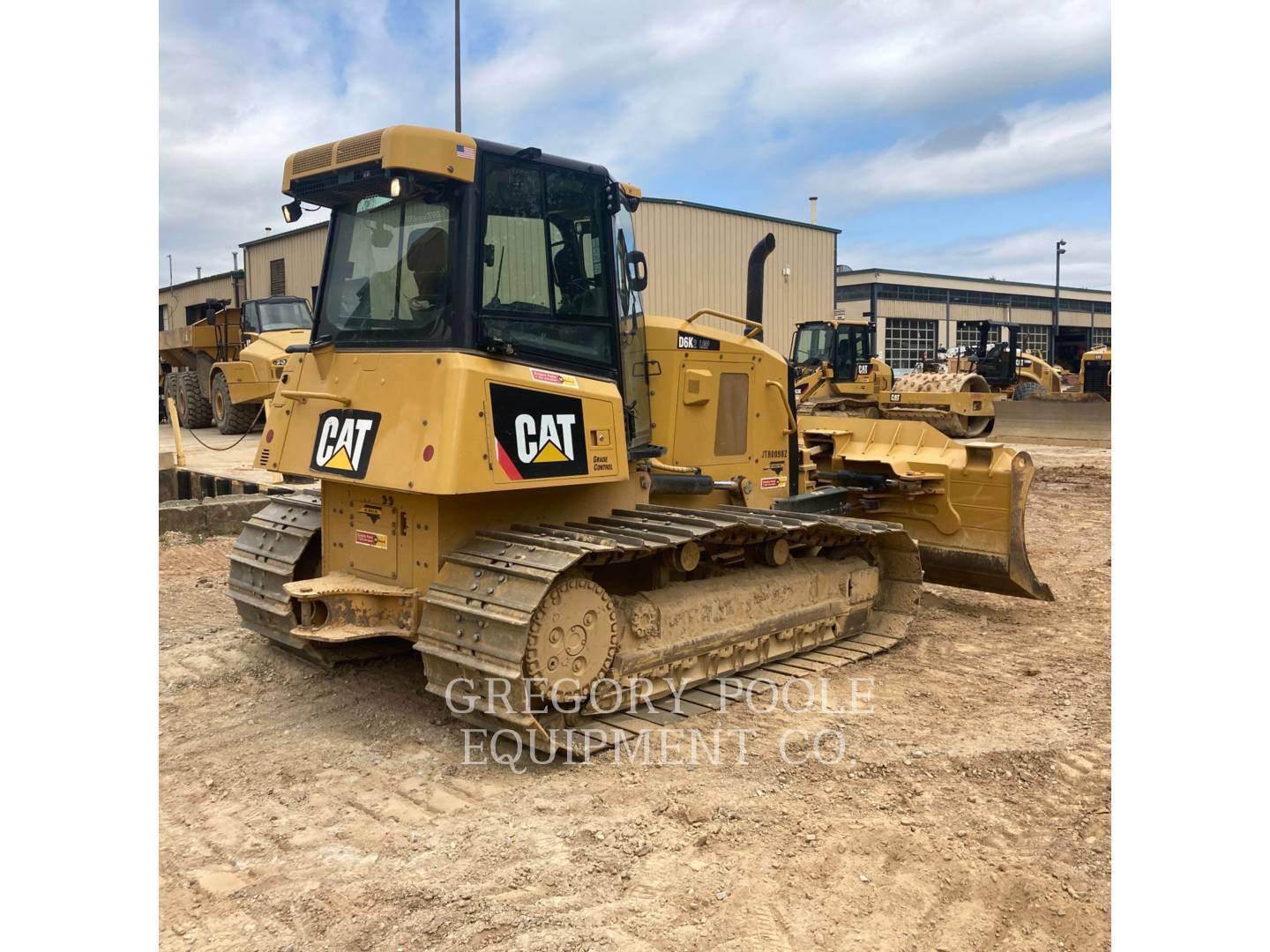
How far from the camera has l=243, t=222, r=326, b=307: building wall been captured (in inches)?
1041

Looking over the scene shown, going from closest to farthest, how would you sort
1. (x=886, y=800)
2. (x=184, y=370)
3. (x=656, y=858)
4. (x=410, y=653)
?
(x=656, y=858), (x=886, y=800), (x=410, y=653), (x=184, y=370)

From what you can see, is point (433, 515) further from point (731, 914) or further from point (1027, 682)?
point (1027, 682)

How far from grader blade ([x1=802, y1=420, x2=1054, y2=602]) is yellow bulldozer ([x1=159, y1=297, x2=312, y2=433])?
10.5 meters

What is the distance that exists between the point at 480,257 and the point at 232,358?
19.1 m

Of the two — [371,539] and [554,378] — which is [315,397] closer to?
[371,539]

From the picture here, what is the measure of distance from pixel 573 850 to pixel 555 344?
2501 millimetres

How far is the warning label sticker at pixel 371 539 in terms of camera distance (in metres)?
5.18

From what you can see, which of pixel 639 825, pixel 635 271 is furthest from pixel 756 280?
pixel 639 825

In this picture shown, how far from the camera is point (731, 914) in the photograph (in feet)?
10.8

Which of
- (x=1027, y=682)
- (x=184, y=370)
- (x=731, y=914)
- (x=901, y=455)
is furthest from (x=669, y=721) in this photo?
(x=184, y=370)

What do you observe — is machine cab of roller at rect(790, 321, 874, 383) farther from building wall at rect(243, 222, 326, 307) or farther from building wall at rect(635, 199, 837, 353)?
building wall at rect(243, 222, 326, 307)

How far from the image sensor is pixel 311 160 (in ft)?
16.5

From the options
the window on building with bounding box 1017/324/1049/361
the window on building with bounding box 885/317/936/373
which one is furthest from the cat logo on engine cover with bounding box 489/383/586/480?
the window on building with bounding box 1017/324/1049/361

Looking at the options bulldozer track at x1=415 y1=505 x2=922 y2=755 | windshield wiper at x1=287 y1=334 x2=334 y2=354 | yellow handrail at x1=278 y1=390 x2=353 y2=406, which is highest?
windshield wiper at x1=287 y1=334 x2=334 y2=354
